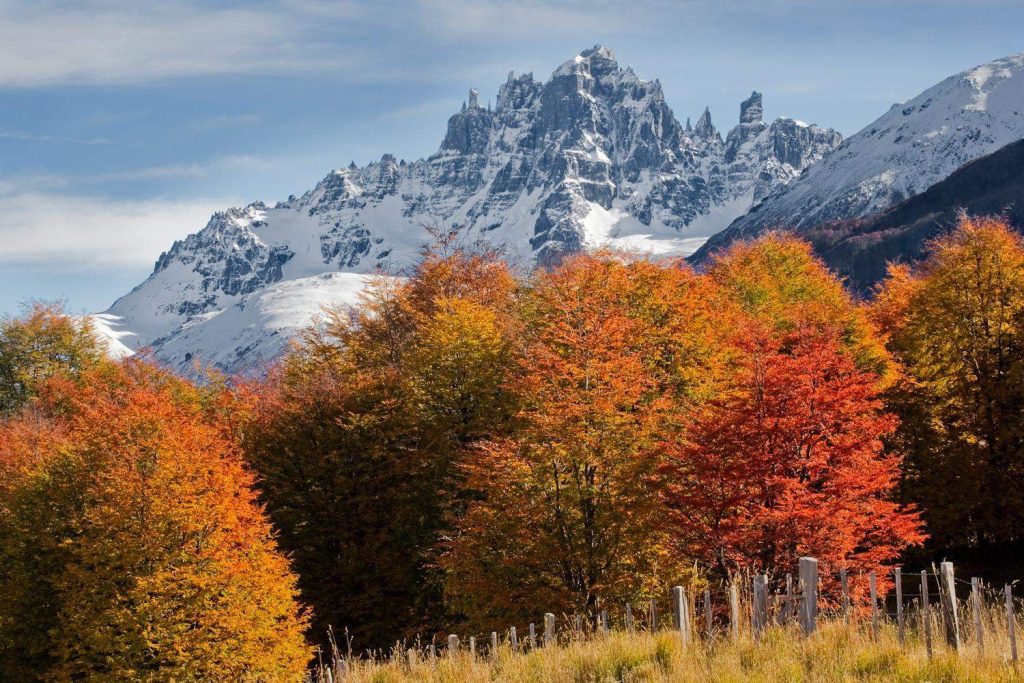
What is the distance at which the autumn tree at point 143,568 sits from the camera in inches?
1286

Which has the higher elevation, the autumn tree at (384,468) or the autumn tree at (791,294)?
the autumn tree at (791,294)

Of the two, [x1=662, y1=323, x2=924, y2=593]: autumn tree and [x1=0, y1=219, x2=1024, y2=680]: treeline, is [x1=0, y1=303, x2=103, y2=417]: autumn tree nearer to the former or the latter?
[x1=0, y1=219, x2=1024, y2=680]: treeline

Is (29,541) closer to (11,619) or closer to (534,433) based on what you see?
(11,619)

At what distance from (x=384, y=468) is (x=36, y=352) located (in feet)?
161

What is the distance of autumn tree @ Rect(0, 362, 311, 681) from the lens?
107 feet

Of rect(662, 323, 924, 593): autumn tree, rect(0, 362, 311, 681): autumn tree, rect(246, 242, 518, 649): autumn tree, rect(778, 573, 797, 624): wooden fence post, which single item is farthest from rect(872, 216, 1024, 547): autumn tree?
rect(0, 362, 311, 681): autumn tree

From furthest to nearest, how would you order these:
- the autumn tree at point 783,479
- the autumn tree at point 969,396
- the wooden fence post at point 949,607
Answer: the autumn tree at point 969,396 < the autumn tree at point 783,479 < the wooden fence post at point 949,607

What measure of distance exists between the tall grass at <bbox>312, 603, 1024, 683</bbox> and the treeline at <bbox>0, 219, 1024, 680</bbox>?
1376 centimetres

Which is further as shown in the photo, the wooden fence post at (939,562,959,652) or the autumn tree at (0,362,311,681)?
the autumn tree at (0,362,311,681)

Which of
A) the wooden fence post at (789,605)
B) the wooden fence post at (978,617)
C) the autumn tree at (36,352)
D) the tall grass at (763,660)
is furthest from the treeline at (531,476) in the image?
the autumn tree at (36,352)

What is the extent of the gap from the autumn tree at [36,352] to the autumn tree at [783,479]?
6798 cm

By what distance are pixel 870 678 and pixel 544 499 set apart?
896 inches

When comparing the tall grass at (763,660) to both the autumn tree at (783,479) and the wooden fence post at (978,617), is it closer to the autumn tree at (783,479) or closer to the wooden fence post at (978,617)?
the wooden fence post at (978,617)

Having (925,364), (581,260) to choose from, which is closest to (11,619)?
(581,260)
